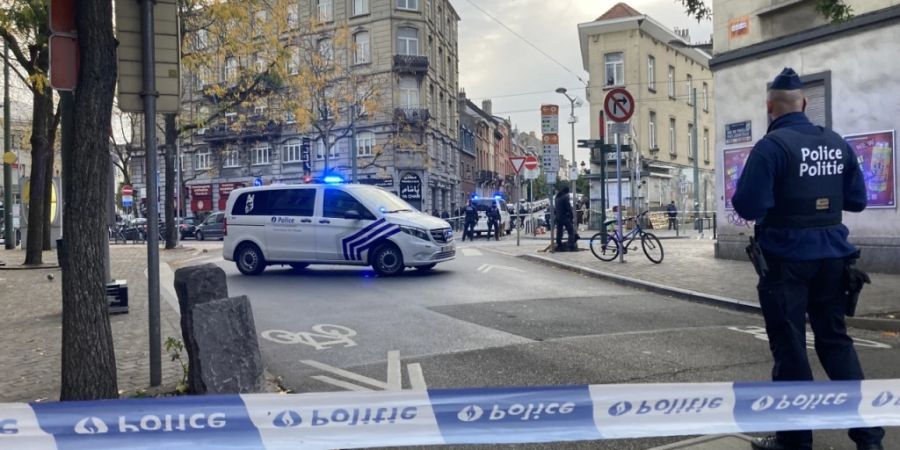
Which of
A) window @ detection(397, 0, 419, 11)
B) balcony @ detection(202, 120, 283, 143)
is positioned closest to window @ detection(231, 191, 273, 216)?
balcony @ detection(202, 120, 283, 143)

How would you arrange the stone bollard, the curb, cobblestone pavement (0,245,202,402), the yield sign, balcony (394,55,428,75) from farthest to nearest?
1. balcony (394,55,428,75)
2. the yield sign
3. the curb
4. cobblestone pavement (0,245,202,402)
5. the stone bollard

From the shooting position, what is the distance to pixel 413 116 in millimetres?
45656

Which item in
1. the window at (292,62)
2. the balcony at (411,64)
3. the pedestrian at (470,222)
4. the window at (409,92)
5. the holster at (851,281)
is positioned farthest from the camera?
the window at (409,92)

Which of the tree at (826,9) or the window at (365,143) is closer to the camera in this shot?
the tree at (826,9)

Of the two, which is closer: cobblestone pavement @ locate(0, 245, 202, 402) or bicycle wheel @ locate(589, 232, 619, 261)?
cobblestone pavement @ locate(0, 245, 202, 402)

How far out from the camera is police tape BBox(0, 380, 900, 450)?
10.0 ft

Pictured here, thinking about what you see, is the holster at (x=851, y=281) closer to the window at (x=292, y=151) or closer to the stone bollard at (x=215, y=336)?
the stone bollard at (x=215, y=336)

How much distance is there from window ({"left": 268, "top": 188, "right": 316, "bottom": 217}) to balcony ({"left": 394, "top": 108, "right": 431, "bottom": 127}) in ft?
102

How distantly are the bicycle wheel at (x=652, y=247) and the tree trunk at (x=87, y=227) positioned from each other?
38.5 feet

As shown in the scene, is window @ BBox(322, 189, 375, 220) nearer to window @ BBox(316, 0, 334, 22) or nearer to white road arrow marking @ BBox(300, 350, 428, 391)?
white road arrow marking @ BBox(300, 350, 428, 391)

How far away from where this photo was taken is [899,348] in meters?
6.62

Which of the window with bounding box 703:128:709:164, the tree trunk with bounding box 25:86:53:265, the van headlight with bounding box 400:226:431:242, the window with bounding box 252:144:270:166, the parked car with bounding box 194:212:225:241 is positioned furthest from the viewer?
the window with bounding box 252:144:270:166

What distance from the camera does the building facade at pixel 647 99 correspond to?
39.6 metres

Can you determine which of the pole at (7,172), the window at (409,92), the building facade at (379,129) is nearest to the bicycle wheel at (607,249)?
the pole at (7,172)
